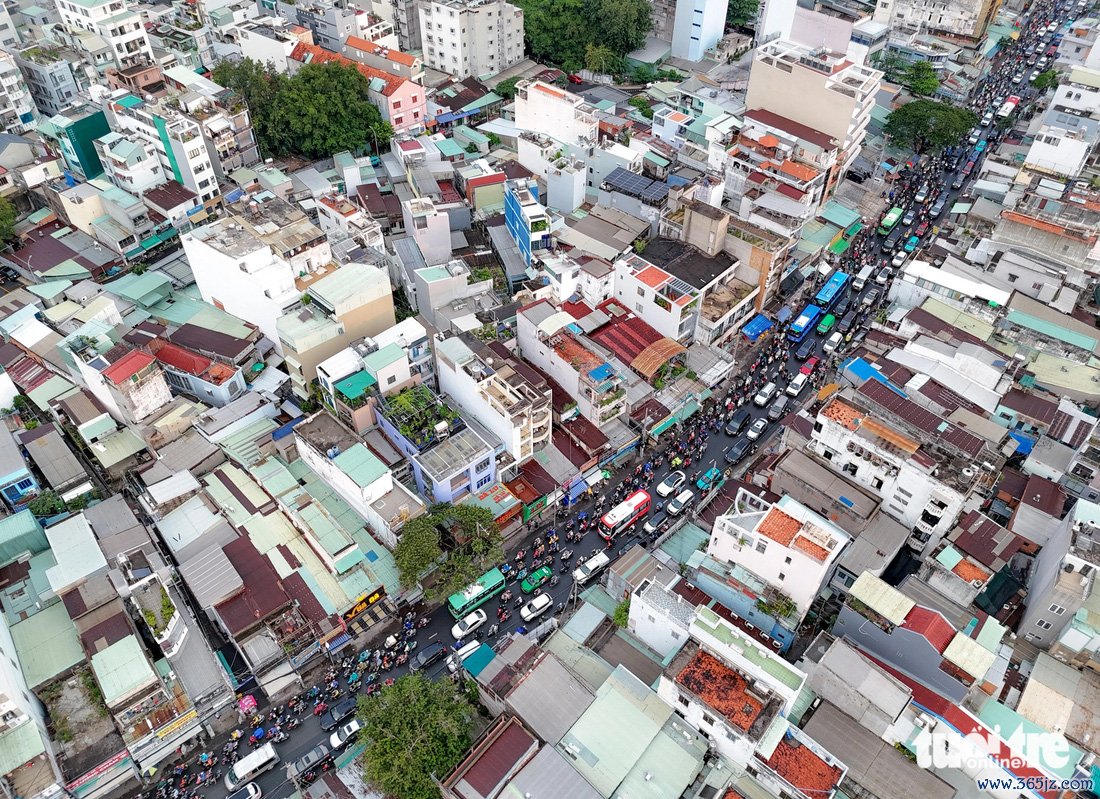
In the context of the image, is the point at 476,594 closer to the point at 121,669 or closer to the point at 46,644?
the point at 121,669

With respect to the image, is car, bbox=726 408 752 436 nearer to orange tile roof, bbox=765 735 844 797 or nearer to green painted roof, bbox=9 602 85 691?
orange tile roof, bbox=765 735 844 797

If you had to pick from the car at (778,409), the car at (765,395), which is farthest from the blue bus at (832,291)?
the car at (778,409)

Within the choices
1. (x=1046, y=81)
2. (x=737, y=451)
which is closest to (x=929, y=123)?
(x=1046, y=81)

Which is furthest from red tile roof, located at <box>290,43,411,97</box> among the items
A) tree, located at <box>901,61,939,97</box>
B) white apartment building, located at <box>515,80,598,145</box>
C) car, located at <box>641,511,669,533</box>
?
tree, located at <box>901,61,939,97</box>

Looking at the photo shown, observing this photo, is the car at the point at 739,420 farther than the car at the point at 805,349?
No

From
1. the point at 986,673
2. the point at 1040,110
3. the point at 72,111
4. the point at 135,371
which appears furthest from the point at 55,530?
the point at 1040,110

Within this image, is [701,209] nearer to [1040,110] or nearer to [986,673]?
[986,673]

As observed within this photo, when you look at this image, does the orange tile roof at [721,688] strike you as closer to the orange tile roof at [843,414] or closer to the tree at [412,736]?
the tree at [412,736]
